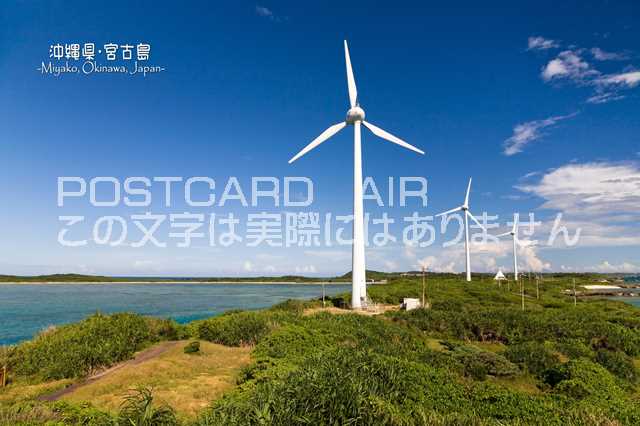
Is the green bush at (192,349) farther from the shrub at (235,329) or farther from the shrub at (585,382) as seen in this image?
the shrub at (585,382)

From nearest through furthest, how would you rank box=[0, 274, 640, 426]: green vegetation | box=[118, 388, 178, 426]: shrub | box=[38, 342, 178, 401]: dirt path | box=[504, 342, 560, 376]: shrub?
1. box=[118, 388, 178, 426]: shrub
2. box=[0, 274, 640, 426]: green vegetation
3. box=[38, 342, 178, 401]: dirt path
4. box=[504, 342, 560, 376]: shrub

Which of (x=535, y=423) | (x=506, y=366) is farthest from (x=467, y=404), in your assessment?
(x=506, y=366)

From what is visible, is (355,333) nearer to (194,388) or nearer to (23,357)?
(194,388)

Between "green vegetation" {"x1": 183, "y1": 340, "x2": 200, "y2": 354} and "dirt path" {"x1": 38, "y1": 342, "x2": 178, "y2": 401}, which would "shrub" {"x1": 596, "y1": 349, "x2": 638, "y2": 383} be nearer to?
"green vegetation" {"x1": 183, "y1": 340, "x2": 200, "y2": 354}

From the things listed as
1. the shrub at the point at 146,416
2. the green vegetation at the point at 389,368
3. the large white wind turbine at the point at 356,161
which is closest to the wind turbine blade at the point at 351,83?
the large white wind turbine at the point at 356,161

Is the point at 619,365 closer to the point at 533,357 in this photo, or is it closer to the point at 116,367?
the point at 533,357

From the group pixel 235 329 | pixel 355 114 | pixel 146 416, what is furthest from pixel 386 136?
pixel 146 416

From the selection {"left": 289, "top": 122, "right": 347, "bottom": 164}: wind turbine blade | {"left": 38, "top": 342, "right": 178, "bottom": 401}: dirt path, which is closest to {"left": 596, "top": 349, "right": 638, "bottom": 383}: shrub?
{"left": 38, "top": 342, "right": 178, "bottom": 401}: dirt path
